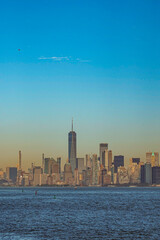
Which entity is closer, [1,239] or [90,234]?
[1,239]

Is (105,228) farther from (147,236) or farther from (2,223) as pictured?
(2,223)

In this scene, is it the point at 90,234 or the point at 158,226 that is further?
the point at 158,226

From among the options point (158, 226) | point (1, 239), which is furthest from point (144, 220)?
point (1, 239)

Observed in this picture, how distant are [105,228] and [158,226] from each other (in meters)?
12.0

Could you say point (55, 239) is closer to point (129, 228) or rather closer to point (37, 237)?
point (37, 237)

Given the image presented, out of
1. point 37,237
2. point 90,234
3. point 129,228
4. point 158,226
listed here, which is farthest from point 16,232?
point 158,226

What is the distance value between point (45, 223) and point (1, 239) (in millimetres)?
26426

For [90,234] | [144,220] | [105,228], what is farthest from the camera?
[144,220]

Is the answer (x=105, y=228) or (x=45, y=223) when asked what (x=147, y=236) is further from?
(x=45, y=223)

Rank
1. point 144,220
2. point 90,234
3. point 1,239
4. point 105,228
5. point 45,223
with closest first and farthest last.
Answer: point 1,239 → point 90,234 → point 105,228 → point 45,223 → point 144,220

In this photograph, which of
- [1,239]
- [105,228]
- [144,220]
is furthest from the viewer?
[144,220]

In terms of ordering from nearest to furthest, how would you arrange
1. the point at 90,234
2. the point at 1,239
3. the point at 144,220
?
the point at 1,239 < the point at 90,234 < the point at 144,220

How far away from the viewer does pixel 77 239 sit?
7450 cm

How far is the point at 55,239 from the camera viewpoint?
74.4m
